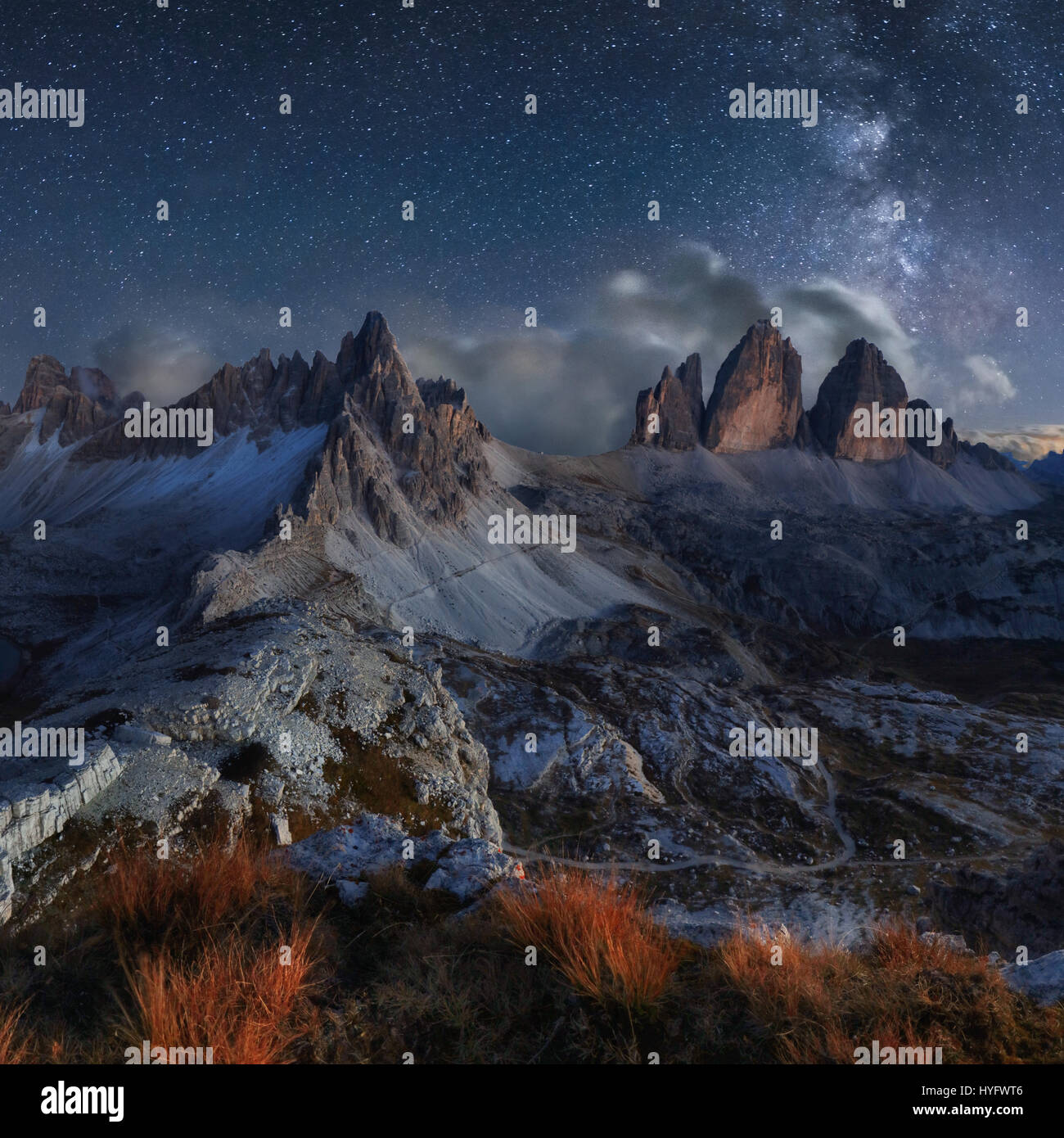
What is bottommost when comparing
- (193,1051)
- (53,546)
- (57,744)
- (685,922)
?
(685,922)

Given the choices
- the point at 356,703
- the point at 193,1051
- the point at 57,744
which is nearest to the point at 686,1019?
the point at 193,1051

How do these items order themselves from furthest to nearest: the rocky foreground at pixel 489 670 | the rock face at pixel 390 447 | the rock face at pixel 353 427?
the rock face at pixel 353 427 → the rock face at pixel 390 447 → the rocky foreground at pixel 489 670

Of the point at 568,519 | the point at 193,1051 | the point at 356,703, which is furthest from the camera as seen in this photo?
the point at 568,519

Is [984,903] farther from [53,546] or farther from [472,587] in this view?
[53,546]

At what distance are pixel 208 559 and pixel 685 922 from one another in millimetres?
80459

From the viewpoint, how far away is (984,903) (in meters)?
21.1

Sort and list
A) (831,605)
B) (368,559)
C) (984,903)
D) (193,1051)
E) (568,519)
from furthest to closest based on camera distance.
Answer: (831,605) → (568,519) → (368,559) → (984,903) → (193,1051)
